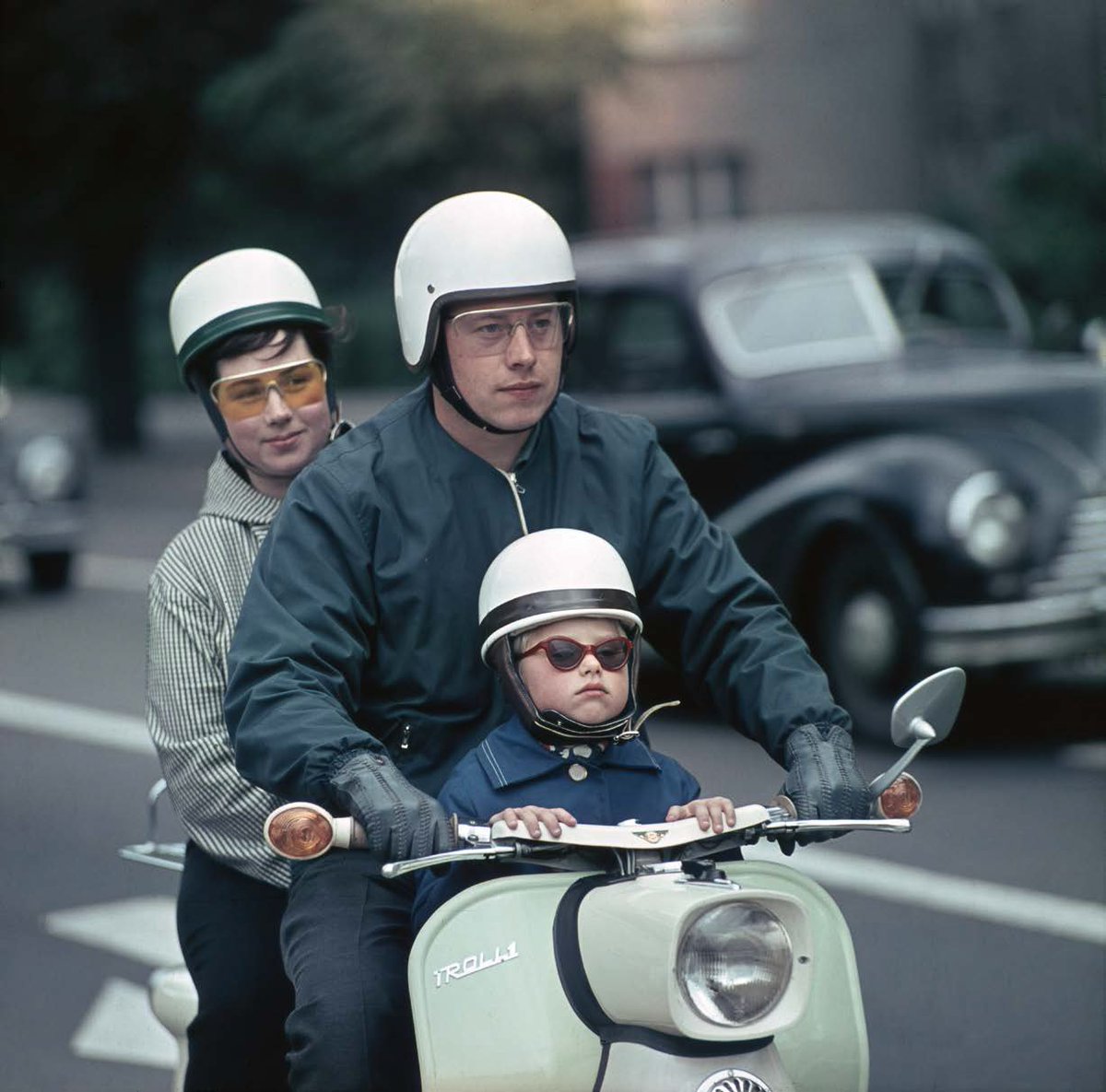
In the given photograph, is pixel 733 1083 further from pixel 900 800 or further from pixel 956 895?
pixel 956 895

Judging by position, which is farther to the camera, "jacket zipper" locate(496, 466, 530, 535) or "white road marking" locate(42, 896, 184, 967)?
"white road marking" locate(42, 896, 184, 967)

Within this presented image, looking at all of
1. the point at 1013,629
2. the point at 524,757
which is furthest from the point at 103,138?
the point at 524,757

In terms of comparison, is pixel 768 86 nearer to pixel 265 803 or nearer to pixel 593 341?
pixel 593 341

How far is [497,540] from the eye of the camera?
11.2ft

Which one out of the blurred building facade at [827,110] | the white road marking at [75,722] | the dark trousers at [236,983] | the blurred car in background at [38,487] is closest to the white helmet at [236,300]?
the dark trousers at [236,983]

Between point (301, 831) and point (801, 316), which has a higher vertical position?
point (301, 831)

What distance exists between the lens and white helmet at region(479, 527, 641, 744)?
3.06 meters

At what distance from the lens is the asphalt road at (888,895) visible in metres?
5.40

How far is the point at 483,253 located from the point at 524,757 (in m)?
0.77

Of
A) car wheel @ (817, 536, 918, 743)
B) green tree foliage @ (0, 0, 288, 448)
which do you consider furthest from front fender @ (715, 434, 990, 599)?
green tree foliage @ (0, 0, 288, 448)

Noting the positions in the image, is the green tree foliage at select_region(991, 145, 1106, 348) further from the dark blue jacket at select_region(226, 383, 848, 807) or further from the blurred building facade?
the dark blue jacket at select_region(226, 383, 848, 807)

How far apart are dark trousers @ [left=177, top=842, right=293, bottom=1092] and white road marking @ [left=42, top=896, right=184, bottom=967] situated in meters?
2.61

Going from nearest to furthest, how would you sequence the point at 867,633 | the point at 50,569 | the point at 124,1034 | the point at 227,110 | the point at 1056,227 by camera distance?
1. the point at 124,1034
2. the point at 867,633
3. the point at 50,569
4. the point at 227,110
5. the point at 1056,227

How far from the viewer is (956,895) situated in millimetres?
6750
